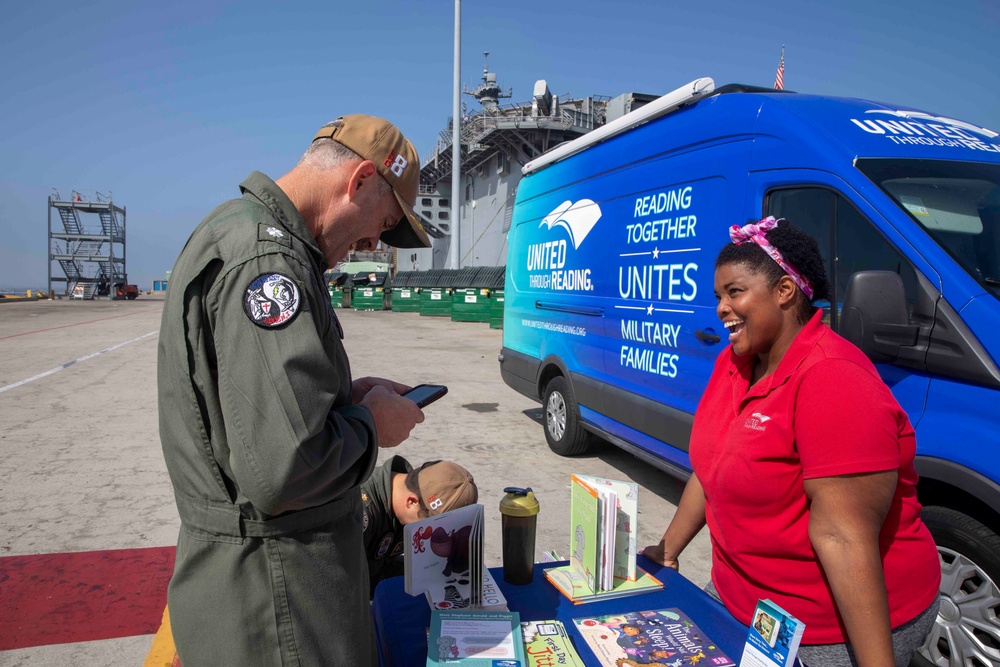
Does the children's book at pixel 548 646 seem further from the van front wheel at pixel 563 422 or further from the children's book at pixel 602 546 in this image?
the van front wheel at pixel 563 422

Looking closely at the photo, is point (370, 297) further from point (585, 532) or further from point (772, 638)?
point (772, 638)

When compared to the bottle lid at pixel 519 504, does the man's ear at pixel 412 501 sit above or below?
below

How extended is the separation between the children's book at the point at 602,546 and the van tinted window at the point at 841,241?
1642 mm

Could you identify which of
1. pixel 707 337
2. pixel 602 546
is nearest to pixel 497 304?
pixel 707 337

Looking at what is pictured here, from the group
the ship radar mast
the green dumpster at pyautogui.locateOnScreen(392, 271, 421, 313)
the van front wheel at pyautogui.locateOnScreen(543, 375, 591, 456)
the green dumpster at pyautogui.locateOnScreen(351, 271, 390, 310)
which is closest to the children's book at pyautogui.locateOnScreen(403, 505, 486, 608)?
the van front wheel at pyautogui.locateOnScreen(543, 375, 591, 456)

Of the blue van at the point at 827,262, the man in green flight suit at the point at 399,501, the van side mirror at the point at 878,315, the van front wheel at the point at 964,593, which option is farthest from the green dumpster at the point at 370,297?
the van front wheel at the point at 964,593

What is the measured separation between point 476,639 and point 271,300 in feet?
3.52

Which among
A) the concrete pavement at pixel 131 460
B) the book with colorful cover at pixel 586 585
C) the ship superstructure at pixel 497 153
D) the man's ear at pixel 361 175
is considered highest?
the ship superstructure at pixel 497 153

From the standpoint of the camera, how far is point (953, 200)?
3066 mm

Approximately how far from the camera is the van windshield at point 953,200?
285 centimetres

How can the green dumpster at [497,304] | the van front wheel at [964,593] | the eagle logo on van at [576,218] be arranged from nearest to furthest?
the van front wheel at [964,593]
the eagle logo on van at [576,218]
the green dumpster at [497,304]

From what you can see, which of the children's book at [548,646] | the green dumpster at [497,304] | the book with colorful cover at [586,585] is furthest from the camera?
the green dumpster at [497,304]

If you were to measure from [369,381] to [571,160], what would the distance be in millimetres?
4900

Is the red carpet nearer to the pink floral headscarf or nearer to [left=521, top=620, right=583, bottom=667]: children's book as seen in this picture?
[left=521, top=620, right=583, bottom=667]: children's book
